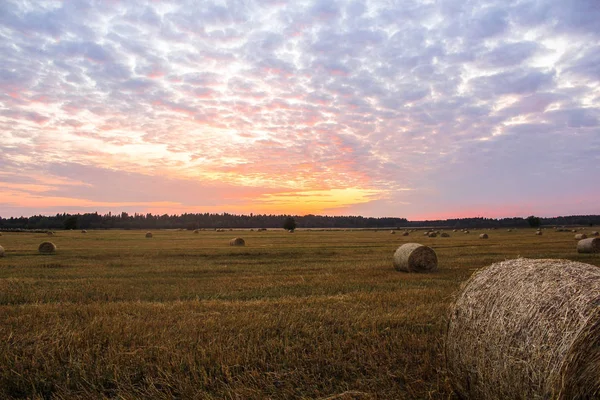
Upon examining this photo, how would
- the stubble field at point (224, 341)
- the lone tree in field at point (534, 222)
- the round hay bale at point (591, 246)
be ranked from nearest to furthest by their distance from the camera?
the stubble field at point (224, 341), the round hay bale at point (591, 246), the lone tree in field at point (534, 222)

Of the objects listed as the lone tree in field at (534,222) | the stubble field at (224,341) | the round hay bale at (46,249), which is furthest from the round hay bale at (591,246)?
the lone tree in field at (534,222)

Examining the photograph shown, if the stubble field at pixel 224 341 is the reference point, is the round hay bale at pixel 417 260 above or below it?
above

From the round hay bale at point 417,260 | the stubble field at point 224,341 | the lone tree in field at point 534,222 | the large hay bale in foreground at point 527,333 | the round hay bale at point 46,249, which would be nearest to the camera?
the large hay bale in foreground at point 527,333

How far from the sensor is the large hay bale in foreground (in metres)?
3.95

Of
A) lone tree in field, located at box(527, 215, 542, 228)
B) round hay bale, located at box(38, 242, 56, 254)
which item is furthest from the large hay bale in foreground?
lone tree in field, located at box(527, 215, 542, 228)

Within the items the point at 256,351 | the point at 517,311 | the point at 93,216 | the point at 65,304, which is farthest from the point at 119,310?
the point at 93,216

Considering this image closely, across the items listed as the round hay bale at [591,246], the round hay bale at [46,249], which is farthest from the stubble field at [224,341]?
the round hay bale at [591,246]

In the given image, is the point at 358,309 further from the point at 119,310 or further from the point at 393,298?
the point at 119,310

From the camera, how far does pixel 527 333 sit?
172 inches

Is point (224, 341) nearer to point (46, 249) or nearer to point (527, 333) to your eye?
point (527, 333)

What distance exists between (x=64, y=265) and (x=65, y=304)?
36.9 ft

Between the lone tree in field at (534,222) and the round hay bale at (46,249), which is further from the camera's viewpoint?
the lone tree in field at (534,222)

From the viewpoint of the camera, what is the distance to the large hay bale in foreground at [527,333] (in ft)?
13.0

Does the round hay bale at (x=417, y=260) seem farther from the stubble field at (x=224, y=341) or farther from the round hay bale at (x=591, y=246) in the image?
the round hay bale at (x=591, y=246)
